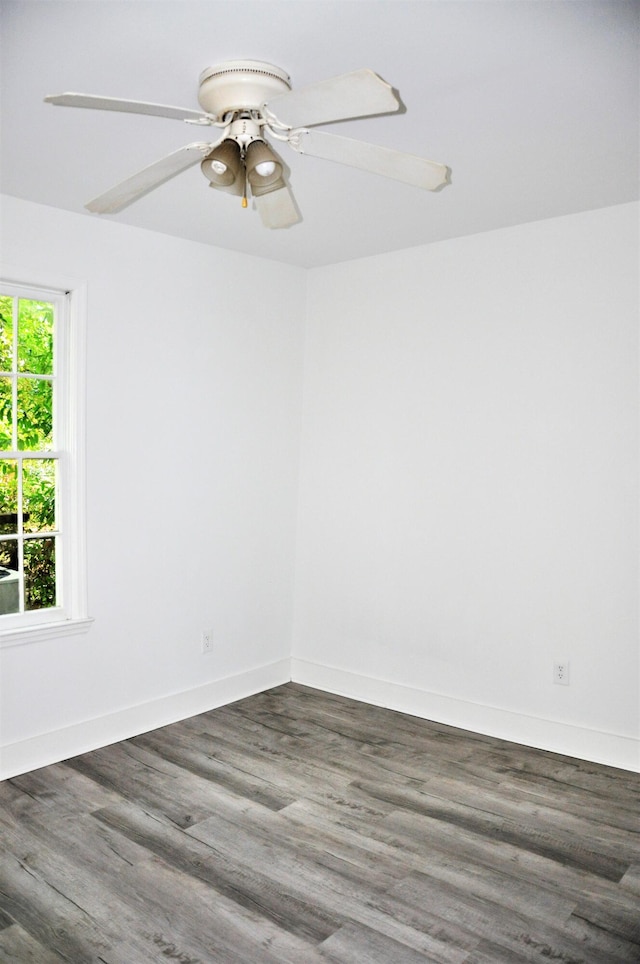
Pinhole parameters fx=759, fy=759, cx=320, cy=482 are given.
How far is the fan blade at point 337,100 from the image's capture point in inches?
63.9

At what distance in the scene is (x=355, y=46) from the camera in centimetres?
205

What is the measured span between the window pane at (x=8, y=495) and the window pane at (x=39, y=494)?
4 centimetres

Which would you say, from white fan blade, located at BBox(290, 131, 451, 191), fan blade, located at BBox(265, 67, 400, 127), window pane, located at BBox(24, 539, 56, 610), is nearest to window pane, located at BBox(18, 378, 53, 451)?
window pane, located at BBox(24, 539, 56, 610)

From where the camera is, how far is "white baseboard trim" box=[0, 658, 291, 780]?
3.44 meters

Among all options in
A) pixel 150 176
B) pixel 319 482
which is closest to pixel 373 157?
pixel 150 176

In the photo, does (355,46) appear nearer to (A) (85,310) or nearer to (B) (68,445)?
(A) (85,310)

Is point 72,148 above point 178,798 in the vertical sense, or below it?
above

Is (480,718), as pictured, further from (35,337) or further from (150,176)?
(150,176)

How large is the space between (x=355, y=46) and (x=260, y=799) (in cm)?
280

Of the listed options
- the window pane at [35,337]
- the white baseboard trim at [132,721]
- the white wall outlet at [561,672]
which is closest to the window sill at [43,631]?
the white baseboard trim at [132,721]

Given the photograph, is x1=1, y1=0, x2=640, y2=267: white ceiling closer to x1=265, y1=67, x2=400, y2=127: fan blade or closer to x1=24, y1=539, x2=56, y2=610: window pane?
x1=265, y1=67, x2=400, y2=127: fan blade

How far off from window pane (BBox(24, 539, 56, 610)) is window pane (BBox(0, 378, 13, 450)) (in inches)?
18.7

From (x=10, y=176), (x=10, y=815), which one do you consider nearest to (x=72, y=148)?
(x=10, y=176)

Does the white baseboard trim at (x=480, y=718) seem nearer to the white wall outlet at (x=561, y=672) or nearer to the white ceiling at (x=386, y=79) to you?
the white wall outlet at (x=561, y=672)
